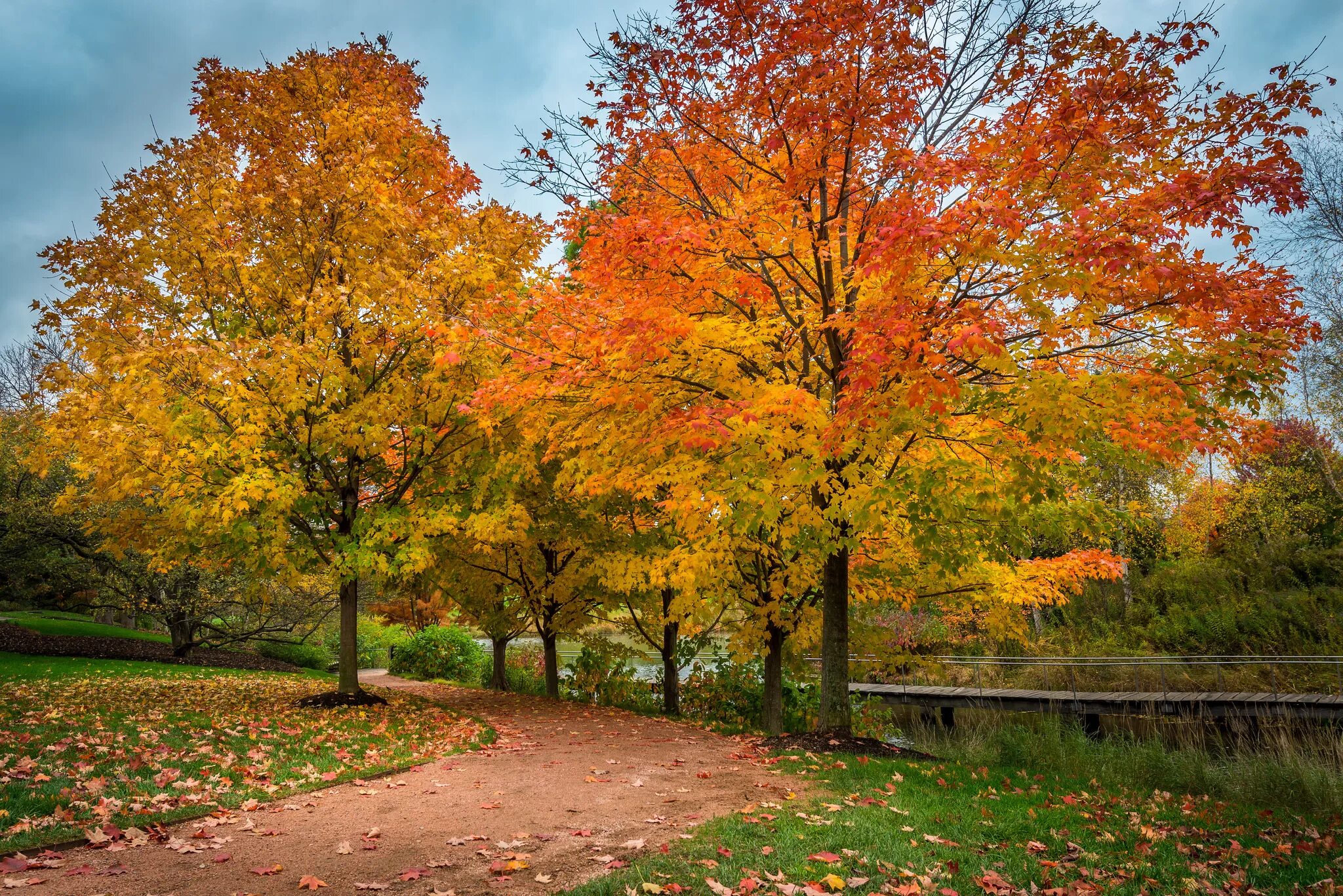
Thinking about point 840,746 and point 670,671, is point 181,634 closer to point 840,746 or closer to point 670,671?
point 670,671

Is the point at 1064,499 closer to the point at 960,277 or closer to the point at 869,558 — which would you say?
the point at 960,277

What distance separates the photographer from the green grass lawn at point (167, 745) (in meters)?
5.05

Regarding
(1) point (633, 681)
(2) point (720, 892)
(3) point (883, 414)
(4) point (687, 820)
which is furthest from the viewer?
(1) point (633, 681)

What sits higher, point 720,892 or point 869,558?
point 869,558

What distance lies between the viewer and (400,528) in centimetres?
1027

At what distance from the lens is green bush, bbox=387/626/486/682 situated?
22078 mm

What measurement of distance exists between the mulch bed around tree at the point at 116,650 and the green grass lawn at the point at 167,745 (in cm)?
445

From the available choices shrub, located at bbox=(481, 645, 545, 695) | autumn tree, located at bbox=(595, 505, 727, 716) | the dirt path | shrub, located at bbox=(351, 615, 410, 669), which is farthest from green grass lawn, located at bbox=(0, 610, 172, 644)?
the dirt path

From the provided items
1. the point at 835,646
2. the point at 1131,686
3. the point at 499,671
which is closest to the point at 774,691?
the point at 835,646

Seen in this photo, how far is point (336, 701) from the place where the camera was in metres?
11.2

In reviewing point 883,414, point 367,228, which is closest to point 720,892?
point 883,414

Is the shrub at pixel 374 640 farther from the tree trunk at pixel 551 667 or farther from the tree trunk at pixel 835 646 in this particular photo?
the tree trunk at pixel 835 646

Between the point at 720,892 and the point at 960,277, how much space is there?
19.5 ft

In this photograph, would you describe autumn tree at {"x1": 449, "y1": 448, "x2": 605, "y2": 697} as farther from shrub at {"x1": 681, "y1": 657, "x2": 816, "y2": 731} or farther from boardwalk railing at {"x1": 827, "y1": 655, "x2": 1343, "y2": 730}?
boardwalk railing at {"x1": 827, "y1": 655, "x2": 1343, "y2": 730}
